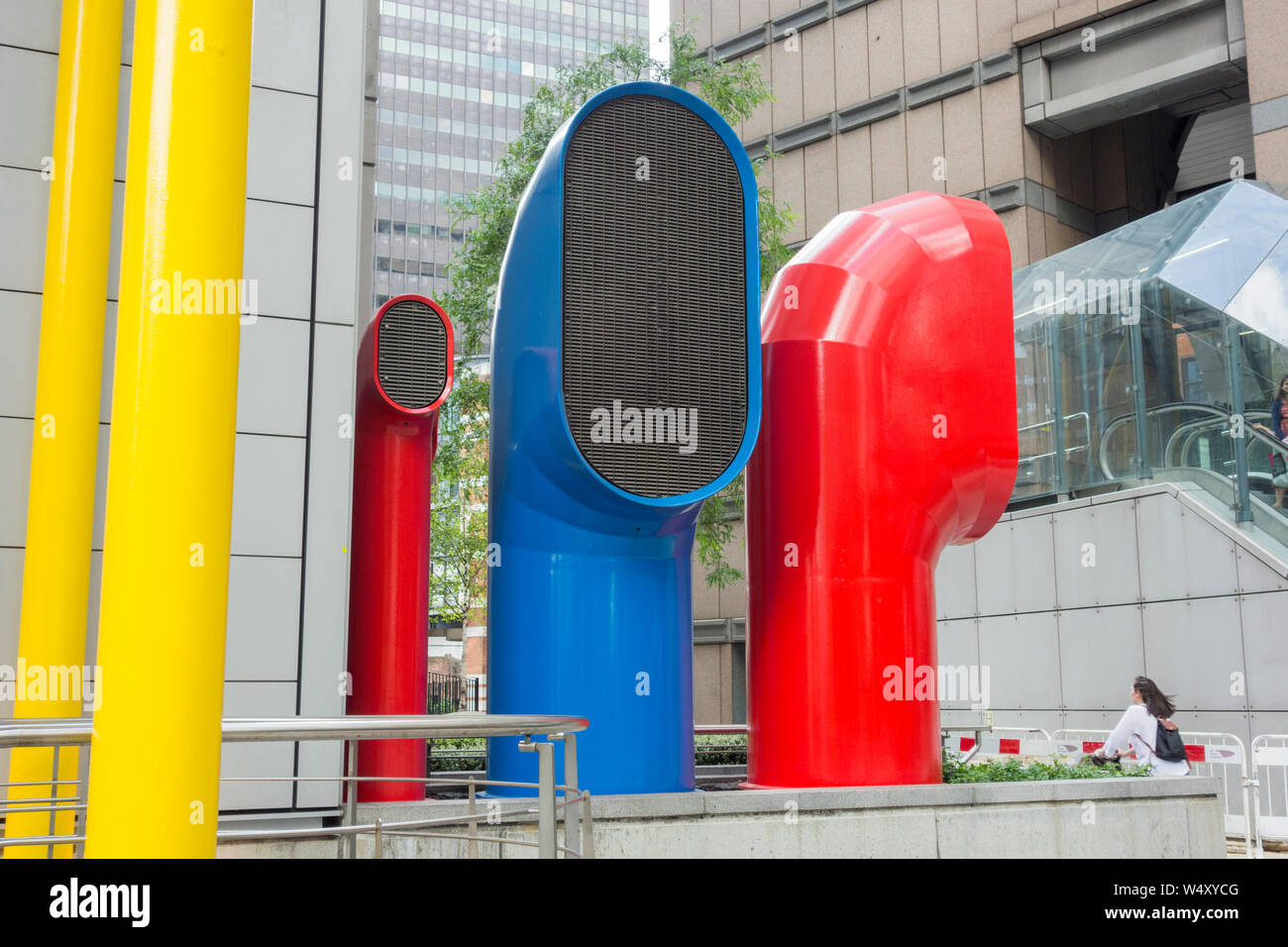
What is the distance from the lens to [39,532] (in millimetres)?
5574

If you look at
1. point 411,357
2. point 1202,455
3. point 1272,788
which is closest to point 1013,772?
point 411,357

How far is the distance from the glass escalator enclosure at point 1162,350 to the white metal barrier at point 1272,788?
3033 millimetres

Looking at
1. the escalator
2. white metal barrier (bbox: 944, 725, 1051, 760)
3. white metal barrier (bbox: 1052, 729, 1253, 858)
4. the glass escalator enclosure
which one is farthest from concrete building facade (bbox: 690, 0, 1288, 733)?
white metal barrier (bbox: 1052, 729, 1253, 858)

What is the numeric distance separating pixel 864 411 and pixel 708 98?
11.8 meters

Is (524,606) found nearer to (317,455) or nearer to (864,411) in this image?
(317,455)

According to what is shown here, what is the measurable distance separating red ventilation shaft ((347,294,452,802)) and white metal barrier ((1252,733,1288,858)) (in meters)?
8.32

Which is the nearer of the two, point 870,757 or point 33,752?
point 33,752

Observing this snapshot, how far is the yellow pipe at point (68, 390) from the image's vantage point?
541 centimetres

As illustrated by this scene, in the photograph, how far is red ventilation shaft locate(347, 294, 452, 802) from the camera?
701 centimetres

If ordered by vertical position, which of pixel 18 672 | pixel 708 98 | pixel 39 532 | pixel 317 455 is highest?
pixel 708 98

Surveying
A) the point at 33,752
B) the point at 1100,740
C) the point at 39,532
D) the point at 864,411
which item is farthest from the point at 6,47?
the point at 1100,740

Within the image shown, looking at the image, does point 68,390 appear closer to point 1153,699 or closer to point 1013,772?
point 1013,772

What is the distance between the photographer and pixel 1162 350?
47.9 feet
